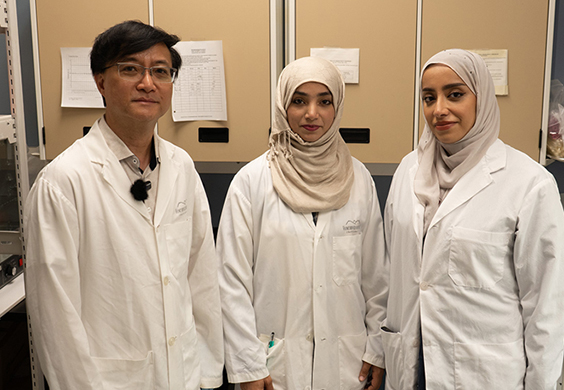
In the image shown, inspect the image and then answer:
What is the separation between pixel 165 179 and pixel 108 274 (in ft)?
0.93

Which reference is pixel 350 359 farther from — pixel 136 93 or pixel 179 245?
pixel 136 93

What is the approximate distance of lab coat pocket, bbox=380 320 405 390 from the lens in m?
1.52

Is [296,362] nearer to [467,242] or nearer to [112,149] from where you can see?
[467,242]

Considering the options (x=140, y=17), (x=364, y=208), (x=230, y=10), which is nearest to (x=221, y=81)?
(x=230, y=10)

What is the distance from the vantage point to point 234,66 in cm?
210

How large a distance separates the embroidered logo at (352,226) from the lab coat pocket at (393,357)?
314 millimetres

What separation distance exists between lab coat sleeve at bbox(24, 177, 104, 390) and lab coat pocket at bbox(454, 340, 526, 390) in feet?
3.08

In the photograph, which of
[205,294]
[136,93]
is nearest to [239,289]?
[205,294]

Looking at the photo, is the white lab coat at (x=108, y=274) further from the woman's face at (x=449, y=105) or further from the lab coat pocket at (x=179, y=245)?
the woman's face at (x=449, y=105)

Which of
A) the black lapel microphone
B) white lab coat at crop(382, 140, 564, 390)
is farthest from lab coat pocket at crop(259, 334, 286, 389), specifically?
the black lapel microphone

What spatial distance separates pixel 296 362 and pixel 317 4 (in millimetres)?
1323

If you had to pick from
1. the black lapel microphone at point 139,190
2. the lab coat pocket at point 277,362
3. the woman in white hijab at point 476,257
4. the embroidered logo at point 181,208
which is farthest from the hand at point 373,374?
the black lapel microphone at point 139,190

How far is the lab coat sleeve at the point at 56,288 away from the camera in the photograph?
1.14 meters

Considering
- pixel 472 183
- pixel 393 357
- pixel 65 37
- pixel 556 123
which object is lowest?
pixel 393 357
